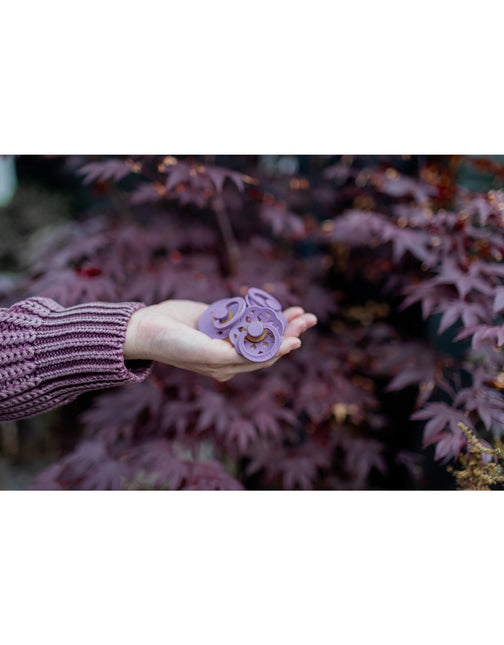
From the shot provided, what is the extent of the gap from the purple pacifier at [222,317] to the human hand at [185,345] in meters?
0.04

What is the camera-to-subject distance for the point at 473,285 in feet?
3.88

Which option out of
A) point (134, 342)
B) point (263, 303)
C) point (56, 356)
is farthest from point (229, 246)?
point (56, 356)

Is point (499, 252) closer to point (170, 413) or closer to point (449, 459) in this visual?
point (449, 459)

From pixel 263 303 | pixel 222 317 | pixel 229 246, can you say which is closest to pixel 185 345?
pixel 222 317

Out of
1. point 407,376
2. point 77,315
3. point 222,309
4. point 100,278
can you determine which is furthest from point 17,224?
point 407,376

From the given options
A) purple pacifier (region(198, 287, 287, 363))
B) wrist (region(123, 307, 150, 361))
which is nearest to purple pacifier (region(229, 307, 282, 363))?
purple pacifier (region(198, 287, 287, 363))

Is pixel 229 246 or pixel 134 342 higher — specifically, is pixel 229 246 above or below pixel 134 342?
above

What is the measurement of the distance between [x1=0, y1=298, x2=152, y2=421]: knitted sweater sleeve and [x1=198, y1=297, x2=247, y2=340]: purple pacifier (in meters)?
0.22

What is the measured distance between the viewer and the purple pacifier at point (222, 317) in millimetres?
1090

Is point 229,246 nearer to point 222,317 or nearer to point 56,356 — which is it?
point 222,317

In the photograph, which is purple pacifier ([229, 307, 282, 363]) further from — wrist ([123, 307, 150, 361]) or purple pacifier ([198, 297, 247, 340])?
wrist ([123, 307, 150, 361])

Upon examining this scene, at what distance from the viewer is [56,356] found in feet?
3.43

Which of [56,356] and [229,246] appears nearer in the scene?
[56,356]

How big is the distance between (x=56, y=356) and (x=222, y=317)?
458 mm
